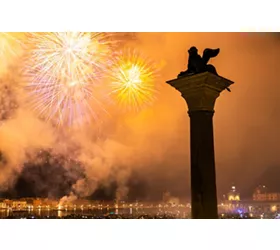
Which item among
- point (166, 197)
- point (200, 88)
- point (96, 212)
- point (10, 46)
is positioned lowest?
point (96, 212)

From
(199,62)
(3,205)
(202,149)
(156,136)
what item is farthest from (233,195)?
(3,205)

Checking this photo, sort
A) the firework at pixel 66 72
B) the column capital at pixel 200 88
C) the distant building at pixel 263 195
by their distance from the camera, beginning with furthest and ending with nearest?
the firework at pixel 66 72, the distant building at pixel 263 195, the column capital at pixel 200 88

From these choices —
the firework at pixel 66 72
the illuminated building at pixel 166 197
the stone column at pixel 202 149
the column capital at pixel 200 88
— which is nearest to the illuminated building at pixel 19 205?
the firework at pixel 66 72

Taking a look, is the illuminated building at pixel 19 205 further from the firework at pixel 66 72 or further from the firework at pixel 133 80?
the firework at pixel 133 80

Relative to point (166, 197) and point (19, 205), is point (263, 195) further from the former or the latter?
point (19, 205)

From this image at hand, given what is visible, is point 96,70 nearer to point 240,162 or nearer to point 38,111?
point 38,111
